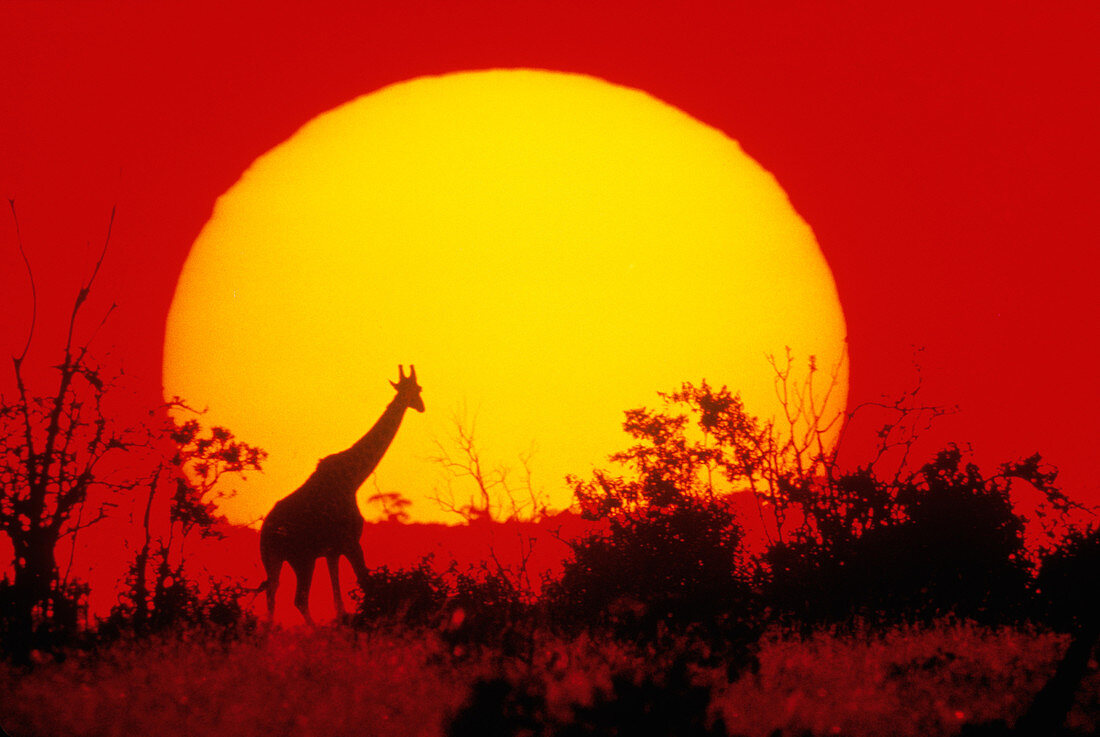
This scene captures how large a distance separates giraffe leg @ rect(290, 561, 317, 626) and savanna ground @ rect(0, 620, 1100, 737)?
18.0 ft

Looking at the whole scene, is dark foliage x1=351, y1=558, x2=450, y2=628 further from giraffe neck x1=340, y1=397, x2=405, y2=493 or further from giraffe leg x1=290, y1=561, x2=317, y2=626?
giraffe neck x1=340, y1=397, x2=405, y2=493

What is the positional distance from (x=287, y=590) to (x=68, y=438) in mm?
5532

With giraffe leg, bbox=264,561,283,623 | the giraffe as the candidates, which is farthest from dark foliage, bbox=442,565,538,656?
giraffe leg, bbox=264,561,283,623

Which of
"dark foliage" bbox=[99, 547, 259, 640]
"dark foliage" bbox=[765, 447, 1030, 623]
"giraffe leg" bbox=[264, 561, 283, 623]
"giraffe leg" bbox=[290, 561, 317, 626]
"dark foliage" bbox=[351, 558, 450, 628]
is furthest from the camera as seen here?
"dark foliage" bbox=[765, 447, 1030, 623]

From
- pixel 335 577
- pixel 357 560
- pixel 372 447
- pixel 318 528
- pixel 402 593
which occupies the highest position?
pixel 372 447

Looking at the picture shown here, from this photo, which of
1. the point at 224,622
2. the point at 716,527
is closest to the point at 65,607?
the point at 224,622

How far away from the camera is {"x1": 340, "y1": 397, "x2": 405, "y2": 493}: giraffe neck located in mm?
19141

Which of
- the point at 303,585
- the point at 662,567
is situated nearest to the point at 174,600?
the point at 303,585

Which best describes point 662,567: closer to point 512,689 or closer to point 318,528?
point 318,528

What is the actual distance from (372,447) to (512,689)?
11000 mm

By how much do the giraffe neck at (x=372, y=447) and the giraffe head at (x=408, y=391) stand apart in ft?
0.98

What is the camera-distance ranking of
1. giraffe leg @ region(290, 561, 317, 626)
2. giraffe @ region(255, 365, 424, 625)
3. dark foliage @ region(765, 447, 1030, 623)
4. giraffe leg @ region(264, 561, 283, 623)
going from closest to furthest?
giraffe leg @ region(290, 561, 317, 626)
giraffe @ region(255, 365, 424, 625)
giraffe leg @ region(264, 561, 283, 623)
dark foliage @ region(765, 447, 1030, 623)

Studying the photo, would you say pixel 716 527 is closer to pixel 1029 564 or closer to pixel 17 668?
pixel 1029 564

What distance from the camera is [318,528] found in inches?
719
